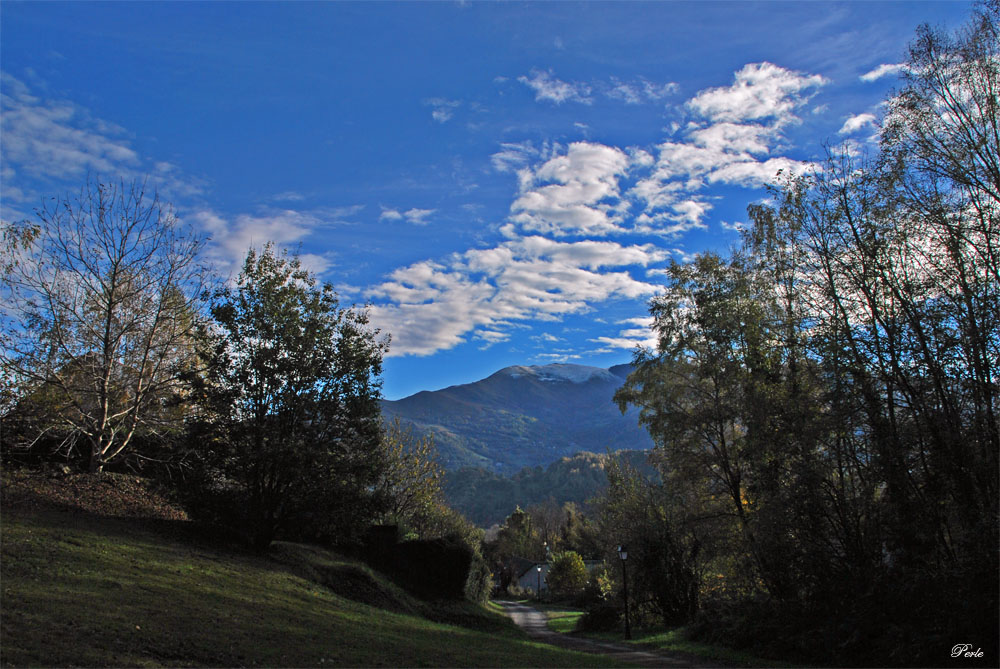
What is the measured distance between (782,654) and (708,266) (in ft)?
45.2

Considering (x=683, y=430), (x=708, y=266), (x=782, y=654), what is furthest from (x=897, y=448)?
(x=708, y=266)

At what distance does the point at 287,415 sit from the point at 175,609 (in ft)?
32.6

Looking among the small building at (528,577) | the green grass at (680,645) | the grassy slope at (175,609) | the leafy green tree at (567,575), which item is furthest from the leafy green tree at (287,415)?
the small building at (528,577)

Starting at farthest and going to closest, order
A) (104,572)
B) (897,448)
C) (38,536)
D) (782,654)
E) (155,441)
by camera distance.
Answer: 1. (155,441)
2. (782,654)
3. (897,448)
4. (38,536)
5. (104,572)

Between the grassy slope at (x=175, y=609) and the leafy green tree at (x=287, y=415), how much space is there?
209 centimetres

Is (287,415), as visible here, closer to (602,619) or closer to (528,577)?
(602,619)

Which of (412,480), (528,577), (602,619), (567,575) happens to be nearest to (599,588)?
(602,619)

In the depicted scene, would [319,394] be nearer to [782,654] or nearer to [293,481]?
[293,481]

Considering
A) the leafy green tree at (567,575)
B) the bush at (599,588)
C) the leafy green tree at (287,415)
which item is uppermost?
the leafy green tree at (287,415)

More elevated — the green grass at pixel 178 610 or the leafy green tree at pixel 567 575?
the green grass at pixel 178 610

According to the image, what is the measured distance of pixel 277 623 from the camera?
10969 mm

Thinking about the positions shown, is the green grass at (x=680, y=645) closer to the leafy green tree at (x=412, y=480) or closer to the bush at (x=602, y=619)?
the bush at (x=602, y=619)

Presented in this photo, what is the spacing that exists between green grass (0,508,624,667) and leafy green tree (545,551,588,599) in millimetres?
43738

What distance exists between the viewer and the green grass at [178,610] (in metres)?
7.26
